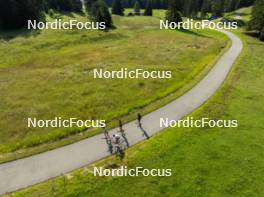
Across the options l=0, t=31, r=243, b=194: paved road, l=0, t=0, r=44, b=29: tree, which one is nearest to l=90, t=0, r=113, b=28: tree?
l=0, t=0, r=44, b=29: tree

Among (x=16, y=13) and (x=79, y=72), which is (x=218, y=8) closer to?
(x=16, y=13)

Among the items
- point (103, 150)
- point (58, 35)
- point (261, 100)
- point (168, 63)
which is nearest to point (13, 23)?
point (58, 35)

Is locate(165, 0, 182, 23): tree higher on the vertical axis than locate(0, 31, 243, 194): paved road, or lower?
higher

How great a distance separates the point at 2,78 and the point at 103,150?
2165 cm

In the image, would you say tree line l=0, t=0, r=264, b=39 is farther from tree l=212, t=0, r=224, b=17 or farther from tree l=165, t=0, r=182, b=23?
tree l=212, t=0, r=224, b=17

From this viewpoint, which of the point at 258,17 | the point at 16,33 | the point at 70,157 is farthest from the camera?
the point at 258,17

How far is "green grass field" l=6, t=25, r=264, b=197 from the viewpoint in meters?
15.1

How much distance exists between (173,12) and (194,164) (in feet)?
212

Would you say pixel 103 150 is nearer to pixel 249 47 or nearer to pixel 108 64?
pixel 108 64

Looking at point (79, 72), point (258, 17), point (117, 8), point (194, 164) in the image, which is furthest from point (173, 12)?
point (194, 164)

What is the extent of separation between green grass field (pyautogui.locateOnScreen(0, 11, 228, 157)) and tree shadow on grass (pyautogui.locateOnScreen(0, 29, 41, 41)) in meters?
0.21

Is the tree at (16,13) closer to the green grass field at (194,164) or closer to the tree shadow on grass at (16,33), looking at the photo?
the tree shadow on grass at (16,33)

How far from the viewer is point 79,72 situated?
113 ft

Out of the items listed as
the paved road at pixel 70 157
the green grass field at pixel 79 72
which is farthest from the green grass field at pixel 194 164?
the green grass field at pixel 79 72
